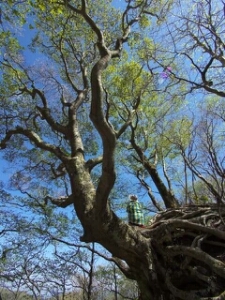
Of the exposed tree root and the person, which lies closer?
the exposed tree root

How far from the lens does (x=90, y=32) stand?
971cm

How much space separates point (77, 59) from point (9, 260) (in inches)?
452

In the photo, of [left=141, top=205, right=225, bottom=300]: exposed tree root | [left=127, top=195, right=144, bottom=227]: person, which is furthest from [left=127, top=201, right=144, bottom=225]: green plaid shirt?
[left=141, top=205, right=225, bottom=300]: exposed tree root

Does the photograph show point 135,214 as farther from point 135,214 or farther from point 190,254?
point 190,254

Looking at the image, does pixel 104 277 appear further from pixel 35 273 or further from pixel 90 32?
pixel 90 32

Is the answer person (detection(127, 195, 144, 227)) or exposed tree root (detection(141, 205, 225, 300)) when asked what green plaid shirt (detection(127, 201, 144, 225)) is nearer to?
person (detection(127, 195, 144, 227))

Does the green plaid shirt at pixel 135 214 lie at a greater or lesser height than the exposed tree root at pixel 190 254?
greater

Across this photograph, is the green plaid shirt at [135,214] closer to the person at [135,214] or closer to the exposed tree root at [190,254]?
the person at [135,214]

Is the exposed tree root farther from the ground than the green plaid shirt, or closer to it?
closer to it

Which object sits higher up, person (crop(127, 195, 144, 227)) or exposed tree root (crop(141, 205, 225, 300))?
person (crop(127, 195, 144, 227))

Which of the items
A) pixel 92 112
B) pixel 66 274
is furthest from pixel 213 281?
pixel 66 274

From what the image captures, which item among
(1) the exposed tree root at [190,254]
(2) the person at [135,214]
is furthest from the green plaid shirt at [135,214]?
(1) the exposed tree root at [190,254]

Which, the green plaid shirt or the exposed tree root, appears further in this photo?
the green plaid shirt

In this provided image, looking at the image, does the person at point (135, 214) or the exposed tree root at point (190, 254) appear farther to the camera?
the person at point (135, 214)
